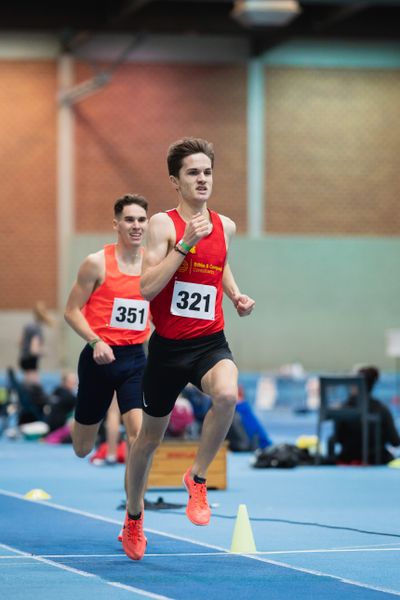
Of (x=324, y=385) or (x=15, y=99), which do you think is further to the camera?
(x=15, y=99)

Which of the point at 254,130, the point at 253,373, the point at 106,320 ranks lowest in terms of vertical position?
the point at 253,373

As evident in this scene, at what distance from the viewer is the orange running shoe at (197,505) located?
21.0ft

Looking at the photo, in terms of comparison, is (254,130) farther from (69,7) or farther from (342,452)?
(342,452)

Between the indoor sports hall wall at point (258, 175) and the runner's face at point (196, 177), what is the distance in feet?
68.0

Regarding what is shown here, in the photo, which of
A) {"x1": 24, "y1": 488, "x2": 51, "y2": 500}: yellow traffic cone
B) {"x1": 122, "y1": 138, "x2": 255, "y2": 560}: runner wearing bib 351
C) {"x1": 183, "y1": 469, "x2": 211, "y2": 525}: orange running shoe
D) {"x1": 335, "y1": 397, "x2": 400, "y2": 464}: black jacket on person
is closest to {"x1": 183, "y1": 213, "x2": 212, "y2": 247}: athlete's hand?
{"x1": 122, "y1": 138, "x2": 255, "y2": 560}: runner wearing bib 351

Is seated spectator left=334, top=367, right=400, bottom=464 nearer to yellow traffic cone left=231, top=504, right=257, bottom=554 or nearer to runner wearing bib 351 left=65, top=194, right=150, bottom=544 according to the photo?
runner wearing bib 351 left=65, top=194, right=150, bottom=544

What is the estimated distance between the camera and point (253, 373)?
89.2 ft

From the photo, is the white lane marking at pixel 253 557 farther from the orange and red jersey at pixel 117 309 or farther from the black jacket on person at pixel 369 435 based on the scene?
the black jacket on person at pixel 369 435

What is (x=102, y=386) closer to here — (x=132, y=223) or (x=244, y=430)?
(x=132, y=223)

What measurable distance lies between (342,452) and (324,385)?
2.70 feet

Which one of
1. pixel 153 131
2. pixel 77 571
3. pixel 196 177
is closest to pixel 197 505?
pixel 77 571

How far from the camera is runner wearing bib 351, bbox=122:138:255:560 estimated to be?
6.38 meters

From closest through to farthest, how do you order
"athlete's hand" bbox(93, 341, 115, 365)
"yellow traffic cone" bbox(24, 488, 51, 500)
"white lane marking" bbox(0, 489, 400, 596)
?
"white lane marking" bbox(0, 489, 400, 596) < "athlete's hand" bbox(93, 341, 115, 365) < "yellow traffic cone" bbox(24, 488, 51, 500)

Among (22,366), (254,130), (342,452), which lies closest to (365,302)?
(254,130)
